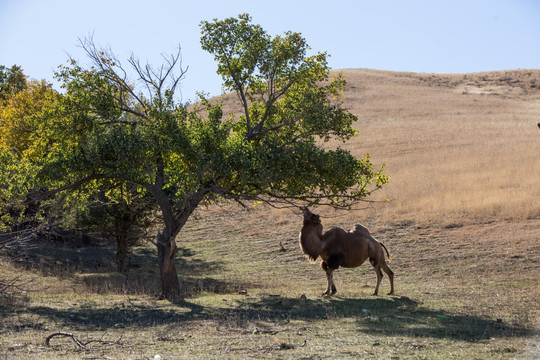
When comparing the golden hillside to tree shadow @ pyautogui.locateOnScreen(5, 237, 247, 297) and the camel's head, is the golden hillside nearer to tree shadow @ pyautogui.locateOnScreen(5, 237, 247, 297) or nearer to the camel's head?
tree shadow @ pyautogui.locateOnScreen(5, 237, 247, 297)

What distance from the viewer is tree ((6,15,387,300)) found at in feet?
54.6

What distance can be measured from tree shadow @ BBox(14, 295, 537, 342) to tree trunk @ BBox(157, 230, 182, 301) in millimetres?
1436

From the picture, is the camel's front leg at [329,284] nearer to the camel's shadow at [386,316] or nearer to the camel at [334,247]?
the camel at [334,247]

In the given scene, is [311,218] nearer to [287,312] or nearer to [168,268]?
[287,312]

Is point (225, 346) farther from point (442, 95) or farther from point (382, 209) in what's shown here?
point (442, 95)

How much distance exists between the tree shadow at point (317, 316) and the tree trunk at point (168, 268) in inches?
56.5

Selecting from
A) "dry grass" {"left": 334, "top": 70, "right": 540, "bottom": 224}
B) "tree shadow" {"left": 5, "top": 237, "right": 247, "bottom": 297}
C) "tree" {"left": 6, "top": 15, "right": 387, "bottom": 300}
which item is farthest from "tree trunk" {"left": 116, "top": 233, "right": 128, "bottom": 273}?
"dry grass" {"left": 334, "top": 70, "right": 540, "bottom": 224}

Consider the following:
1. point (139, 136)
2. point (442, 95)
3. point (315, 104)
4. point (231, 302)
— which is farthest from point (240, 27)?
point (442, 95)

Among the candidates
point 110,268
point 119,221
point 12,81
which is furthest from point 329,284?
point 12,81

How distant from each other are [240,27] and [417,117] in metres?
57.8

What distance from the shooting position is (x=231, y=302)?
16562 mm

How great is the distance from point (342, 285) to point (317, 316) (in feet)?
24.9

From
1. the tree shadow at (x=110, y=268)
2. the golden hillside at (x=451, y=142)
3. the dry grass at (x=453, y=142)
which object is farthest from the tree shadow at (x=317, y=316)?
the dry grass at (x=453, y=142)

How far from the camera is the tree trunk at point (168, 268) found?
698 inches
